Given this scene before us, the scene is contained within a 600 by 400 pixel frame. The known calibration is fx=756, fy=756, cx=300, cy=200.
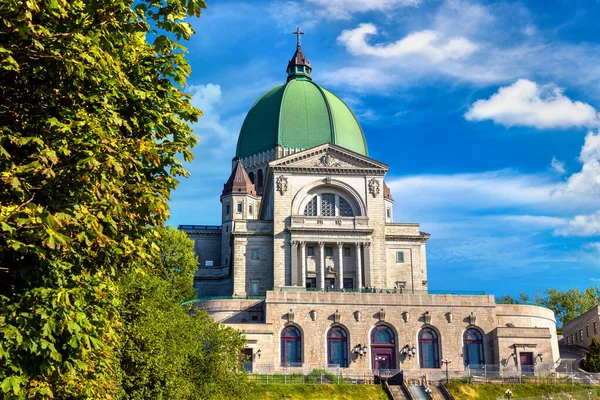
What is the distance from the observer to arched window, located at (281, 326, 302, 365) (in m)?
62.8

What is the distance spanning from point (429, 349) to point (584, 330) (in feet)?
65.8

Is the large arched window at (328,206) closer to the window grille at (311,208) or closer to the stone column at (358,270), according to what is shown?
the window grille at (311,208)

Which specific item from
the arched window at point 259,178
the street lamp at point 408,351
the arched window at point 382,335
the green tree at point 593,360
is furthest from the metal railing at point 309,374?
the arched window at point 259,178

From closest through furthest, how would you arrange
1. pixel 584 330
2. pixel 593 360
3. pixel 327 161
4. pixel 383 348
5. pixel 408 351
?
pixel 593 360, pixel 408 351, pixel 383 348, pixel 584 330, pixel 327 161

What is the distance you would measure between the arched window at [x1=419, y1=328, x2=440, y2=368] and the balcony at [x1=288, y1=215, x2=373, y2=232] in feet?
47.1

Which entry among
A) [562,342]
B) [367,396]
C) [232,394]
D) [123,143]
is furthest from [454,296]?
[123,143]

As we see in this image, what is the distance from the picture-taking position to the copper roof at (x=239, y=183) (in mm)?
93438

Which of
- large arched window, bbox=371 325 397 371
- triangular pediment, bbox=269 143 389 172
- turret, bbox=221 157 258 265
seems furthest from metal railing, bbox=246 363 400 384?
turret, bbox=221 157 258 265

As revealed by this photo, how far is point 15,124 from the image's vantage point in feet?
52.1

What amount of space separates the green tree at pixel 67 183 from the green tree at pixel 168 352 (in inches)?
275

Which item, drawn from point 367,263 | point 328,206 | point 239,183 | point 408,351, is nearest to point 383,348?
point 408,351

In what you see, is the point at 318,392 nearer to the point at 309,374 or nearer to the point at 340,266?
the point at 309,374

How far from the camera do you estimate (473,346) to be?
64.9 m

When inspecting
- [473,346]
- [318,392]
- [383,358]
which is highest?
[473,346]
